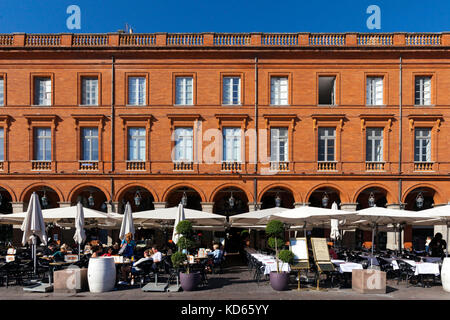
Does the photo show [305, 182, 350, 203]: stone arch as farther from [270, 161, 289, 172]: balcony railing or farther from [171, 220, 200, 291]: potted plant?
[171, 220, 200, 291]: potted plant

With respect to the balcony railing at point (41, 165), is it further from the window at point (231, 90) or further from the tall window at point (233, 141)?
the window at point (231, 90)

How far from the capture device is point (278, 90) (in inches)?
935

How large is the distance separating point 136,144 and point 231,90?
255 inches

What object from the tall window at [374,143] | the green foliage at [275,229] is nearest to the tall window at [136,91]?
the tall window at [374,143]

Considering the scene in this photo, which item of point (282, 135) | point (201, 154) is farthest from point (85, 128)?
point (282, 135)

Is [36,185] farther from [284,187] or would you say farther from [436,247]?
[436,247]

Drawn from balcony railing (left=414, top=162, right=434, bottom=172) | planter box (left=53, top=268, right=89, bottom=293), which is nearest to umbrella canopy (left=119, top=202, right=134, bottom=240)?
planter box (left=53, top=268, right=89, bottom=293)

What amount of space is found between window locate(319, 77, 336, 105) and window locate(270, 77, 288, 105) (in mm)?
2411

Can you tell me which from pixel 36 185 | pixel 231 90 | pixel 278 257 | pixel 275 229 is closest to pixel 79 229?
pixel 275 229

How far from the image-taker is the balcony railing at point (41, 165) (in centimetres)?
2323

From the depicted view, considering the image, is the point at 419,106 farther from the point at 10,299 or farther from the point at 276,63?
the point at 10,299

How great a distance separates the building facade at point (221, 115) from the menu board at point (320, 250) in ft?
32.3

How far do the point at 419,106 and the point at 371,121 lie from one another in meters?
2.90
